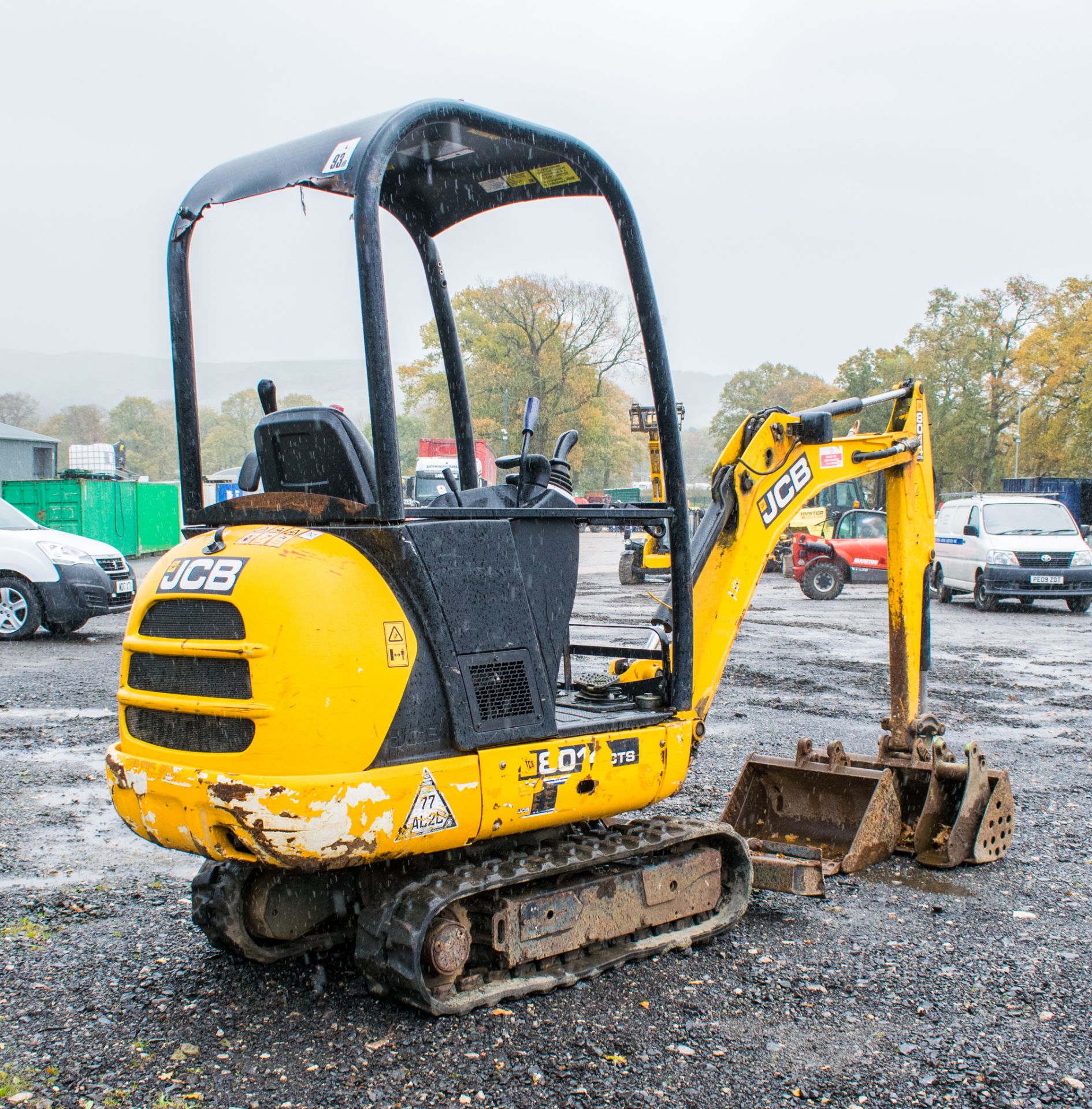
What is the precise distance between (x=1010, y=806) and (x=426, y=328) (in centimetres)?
346

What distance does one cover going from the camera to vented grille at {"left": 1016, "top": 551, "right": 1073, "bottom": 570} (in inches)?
654

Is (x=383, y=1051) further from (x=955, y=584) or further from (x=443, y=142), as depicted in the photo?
(x=955, y=584)

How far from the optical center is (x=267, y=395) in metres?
4.17

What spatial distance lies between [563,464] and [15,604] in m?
10.6

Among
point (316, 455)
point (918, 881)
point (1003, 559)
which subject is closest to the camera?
point (316, 455)

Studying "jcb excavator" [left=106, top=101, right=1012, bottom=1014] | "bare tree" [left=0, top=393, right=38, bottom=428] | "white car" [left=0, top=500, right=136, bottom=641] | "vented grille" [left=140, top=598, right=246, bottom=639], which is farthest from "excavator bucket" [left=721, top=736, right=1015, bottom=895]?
"bare tree" [left=0, top=393, right=38, bottom=428]

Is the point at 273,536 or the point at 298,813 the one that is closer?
the point at 298,813

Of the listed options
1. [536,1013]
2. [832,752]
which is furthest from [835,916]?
[536,1013]

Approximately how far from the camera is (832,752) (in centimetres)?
548

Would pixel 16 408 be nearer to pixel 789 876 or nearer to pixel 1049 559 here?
pixel 1049 559

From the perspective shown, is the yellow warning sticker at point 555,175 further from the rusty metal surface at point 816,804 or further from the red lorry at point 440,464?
the rusty metal surface at point 816,804

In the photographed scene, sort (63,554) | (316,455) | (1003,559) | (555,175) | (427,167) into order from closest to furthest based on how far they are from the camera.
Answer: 1. (316,455)
2. (555,175)
3. (427,167)
4. (63,554)
5. (1003,559)

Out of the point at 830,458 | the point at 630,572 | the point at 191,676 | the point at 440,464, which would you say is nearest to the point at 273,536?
the point at 191,676

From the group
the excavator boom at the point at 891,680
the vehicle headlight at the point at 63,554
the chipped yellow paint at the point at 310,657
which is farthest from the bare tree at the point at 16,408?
the chipped yellow paint at the point at 310,657
